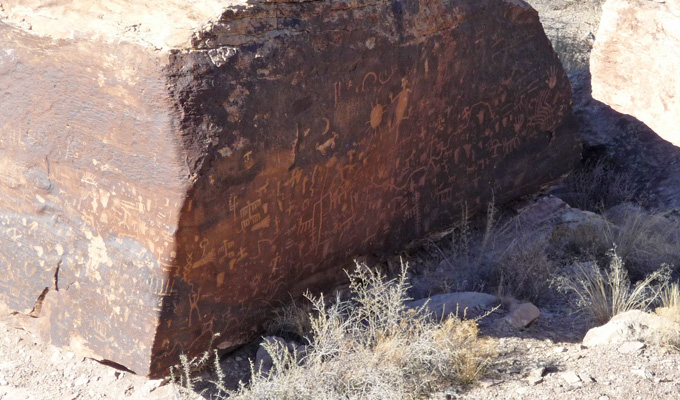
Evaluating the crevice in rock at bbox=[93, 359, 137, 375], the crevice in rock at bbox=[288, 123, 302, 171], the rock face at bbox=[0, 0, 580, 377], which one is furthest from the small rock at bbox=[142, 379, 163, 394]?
the crevice in rock at bbox=[288, 123, 302, 171]

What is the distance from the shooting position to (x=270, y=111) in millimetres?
3131

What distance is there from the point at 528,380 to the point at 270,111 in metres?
1.59

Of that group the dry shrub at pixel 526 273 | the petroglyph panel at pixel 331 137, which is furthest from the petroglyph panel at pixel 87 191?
the dry shrub at pixel 526 273

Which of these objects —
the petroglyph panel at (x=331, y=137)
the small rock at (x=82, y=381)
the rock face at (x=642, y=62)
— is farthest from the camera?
the rock face at (x=642, y=62)

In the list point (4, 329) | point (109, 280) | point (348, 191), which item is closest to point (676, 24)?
point (348, 191)

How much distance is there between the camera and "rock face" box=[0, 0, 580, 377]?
9.57 feet

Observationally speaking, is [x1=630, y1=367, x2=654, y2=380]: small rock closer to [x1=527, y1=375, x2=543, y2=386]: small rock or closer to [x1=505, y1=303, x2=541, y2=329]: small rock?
[x1=527, y1=375, x2=543, y2=386]: small rock

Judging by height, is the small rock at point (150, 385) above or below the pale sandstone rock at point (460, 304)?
below

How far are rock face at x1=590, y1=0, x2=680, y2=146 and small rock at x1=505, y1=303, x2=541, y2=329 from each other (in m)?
2.59

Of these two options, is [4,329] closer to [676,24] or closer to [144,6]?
[144,6]

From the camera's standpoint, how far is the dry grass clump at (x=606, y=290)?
3.74m

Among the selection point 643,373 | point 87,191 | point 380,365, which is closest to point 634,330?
point 643,373

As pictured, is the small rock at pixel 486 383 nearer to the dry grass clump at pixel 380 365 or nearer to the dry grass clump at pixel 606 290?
the dry grass clump at pixel 380 365

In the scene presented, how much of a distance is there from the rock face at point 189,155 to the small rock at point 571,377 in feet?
4.15
